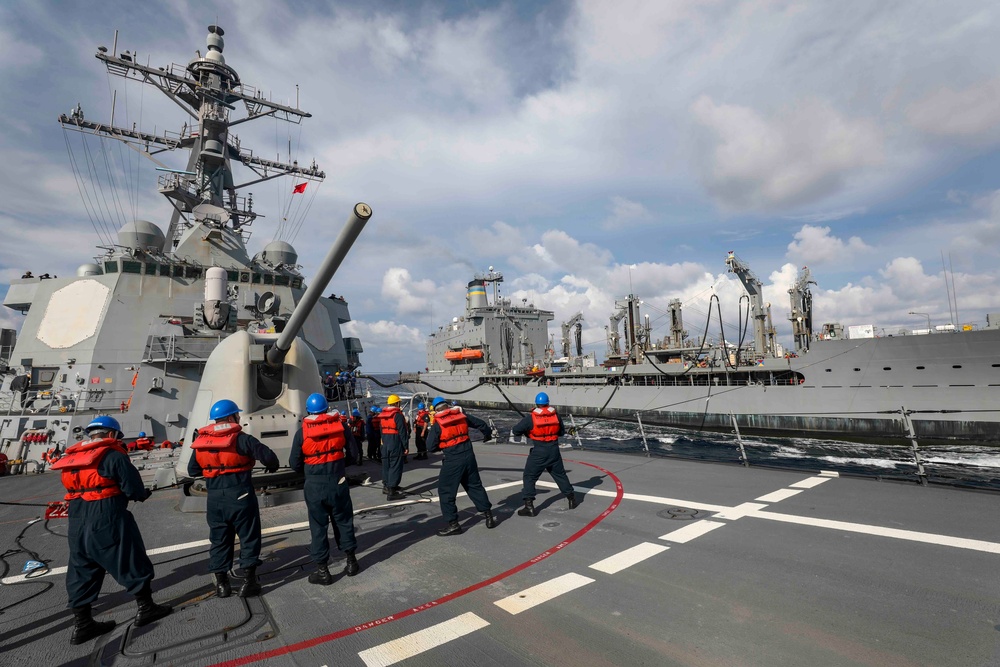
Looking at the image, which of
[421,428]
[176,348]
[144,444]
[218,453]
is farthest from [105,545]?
[176,348]

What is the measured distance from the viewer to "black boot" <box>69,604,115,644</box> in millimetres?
2779

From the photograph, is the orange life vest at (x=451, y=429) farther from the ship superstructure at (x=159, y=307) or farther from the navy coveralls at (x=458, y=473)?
the ship superstructure at (x=159, y=307)

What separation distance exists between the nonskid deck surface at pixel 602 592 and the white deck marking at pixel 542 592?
16 mm

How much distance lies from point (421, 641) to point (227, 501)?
1.89 meters

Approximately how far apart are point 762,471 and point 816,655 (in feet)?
16.4

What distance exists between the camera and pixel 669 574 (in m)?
3.35

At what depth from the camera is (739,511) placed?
481 centimetres

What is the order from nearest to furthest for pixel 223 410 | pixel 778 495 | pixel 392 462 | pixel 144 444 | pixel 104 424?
1. pixel 104 424
2. pixel 223 410
3. pixel 778 495
4. pixel 392 462
5. pixel 144 444

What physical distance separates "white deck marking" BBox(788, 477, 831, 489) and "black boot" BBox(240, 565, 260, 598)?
238 inches

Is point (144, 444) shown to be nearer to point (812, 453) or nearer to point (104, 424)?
point (104, 424)

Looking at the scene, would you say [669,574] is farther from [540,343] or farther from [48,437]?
[540,343]

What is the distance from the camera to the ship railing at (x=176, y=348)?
1134cm

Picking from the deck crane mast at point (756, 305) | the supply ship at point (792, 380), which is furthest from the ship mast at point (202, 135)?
the deck crane mast at point (756, 305)

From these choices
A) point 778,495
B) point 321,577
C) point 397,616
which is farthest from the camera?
point 778,495
